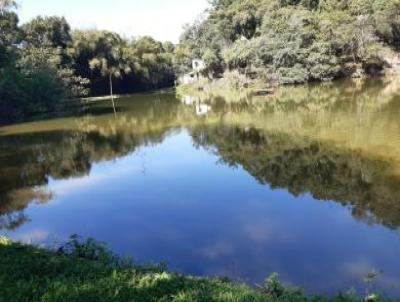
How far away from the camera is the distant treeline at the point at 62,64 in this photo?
111 feet

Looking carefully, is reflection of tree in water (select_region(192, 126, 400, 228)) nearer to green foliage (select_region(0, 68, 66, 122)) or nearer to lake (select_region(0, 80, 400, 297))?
lake (select_region(0, 80, 400, 297))

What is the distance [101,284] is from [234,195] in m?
6.93

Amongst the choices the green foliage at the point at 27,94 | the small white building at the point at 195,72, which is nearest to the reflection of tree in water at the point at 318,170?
the green foliage at the point at 27,94

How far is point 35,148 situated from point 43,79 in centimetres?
1751

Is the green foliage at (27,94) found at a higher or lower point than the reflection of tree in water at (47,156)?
higher

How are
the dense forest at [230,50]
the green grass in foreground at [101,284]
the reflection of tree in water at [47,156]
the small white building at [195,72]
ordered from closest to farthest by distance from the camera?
the green grass in foreground at [101,284], the reflection of tree in water at [47,156], the dense forest at [230,50], the small white building at [195,72]

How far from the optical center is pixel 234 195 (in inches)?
462

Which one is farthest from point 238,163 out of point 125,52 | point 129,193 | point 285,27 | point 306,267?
point 125,52

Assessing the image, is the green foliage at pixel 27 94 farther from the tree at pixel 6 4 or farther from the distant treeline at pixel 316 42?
the distant treeline at pixel 316 42

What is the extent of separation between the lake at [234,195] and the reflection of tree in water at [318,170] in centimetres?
5

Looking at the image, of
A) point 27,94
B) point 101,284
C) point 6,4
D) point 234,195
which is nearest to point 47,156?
point 234,195

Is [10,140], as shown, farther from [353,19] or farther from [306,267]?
[353,19]

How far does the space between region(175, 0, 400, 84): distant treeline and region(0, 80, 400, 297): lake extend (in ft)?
67.9

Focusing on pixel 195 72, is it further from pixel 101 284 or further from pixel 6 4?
pixel 101 284
